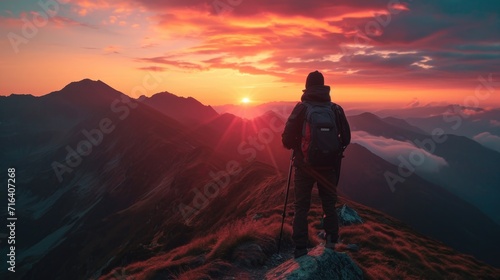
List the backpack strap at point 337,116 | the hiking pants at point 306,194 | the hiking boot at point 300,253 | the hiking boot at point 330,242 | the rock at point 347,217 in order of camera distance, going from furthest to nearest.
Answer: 1. the rock at point 347,217
2. the hiking boot at point 330,242
3. the backpack strap at point 337,116
4. the hiking pants at point 306,194
5. the hiking boot at point 300,253

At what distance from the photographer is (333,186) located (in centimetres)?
952

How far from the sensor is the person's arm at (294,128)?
9.26 meters

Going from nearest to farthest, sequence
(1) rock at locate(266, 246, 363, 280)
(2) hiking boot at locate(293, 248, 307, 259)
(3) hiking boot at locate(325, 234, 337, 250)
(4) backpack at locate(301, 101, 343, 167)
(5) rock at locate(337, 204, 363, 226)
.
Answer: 1. (1) rock at locate(266, 246, 363, 280)
2. (4) backpack at locate(301, 101, 343, 167)
3. (2) hiking boot at locate(293, 248, 307, 259)
4. (3) hiking boot at locate(325, 234, 337, 250)
5. (5) rock at locate(337, 204, 363, 226)

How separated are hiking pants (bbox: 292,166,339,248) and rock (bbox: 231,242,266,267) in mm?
1801

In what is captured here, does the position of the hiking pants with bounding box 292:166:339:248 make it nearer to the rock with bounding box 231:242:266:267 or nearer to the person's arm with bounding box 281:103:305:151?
the person's arm with bounding box 281:103:305:151

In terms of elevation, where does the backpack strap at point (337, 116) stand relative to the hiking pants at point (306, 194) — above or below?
above

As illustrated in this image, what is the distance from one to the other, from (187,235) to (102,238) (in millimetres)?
84462

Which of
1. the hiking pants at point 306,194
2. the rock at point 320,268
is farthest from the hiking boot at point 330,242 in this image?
the rock at point 320,268

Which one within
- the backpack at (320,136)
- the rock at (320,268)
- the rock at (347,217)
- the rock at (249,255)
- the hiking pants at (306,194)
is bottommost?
the rock at (347,217)

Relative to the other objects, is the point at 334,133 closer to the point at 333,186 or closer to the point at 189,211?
the point at 333,186

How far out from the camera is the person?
9.28m

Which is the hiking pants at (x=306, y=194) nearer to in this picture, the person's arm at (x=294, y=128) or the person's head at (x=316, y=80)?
the person's arm at (x=294, y=128)

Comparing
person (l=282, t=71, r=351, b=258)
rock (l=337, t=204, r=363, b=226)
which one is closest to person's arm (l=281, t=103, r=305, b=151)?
person (l=282, t=71, r=351, b=258)

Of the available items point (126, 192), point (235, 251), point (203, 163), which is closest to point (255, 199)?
point (235, 251)
